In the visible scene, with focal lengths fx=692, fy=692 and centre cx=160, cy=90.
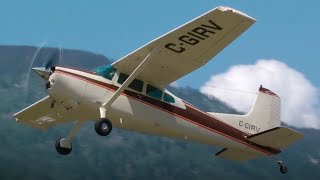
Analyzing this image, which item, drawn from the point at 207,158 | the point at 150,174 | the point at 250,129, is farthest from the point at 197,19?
the point at 207,158

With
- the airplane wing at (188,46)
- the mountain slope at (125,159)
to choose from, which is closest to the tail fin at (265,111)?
the airplane wing at (188,46)

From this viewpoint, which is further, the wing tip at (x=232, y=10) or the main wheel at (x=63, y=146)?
the main wheel at (x=63, y=146)

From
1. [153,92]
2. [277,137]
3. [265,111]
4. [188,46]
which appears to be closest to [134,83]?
[153,92]

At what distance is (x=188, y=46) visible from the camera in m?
17.3

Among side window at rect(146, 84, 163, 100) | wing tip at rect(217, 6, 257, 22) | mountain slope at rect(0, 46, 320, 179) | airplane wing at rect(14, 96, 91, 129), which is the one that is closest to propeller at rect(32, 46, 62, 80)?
airplane wing at rect(14, 96, 91, 129)

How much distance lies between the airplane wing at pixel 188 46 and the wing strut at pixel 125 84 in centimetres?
15

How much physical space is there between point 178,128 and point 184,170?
13034 millimetres

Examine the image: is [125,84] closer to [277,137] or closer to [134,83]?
[134,83]

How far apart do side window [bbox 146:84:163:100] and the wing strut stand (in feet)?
3.06

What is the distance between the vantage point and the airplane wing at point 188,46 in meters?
16.1

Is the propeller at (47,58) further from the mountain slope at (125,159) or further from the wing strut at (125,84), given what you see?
the mountain slope at (125,159)

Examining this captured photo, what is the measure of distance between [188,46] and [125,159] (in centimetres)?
1683

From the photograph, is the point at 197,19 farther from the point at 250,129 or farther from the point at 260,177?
the point at 260,177

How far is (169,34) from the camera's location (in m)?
16.9
